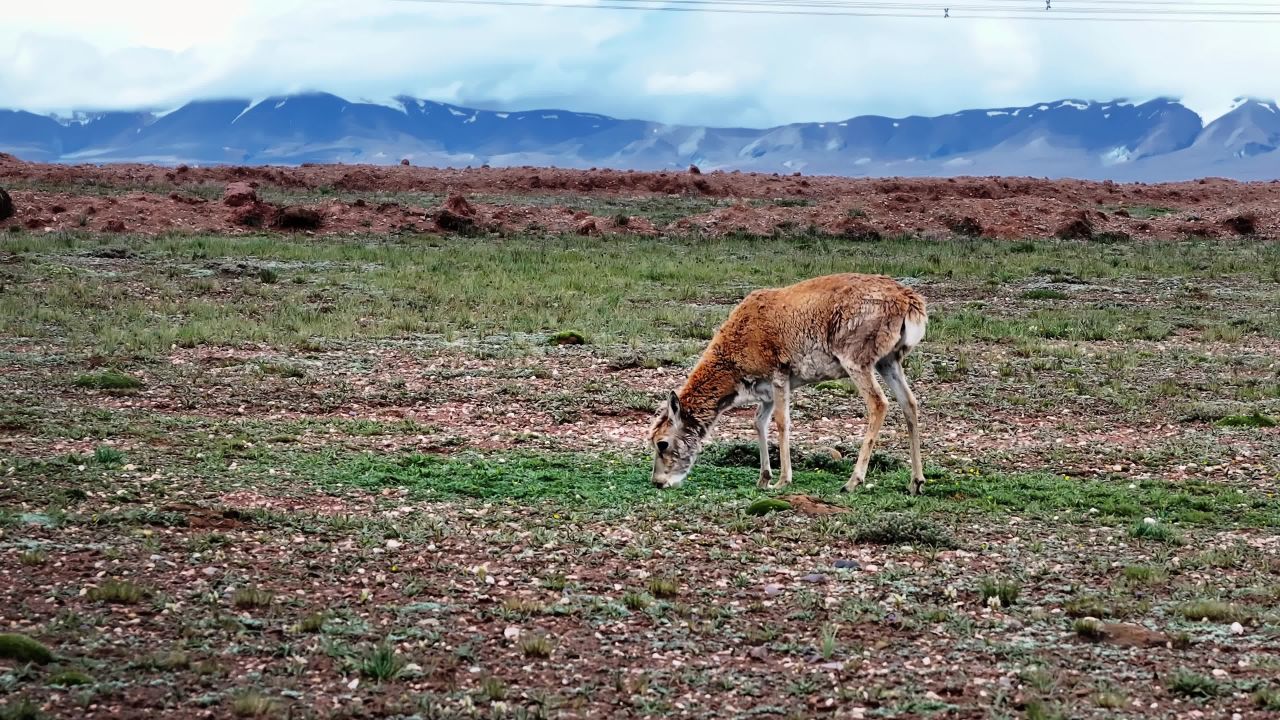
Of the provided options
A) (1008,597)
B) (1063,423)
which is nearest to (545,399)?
(1063,423)

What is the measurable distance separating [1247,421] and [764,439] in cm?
800

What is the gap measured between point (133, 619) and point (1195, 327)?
24.0m

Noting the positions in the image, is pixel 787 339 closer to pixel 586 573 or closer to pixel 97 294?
pixel 586 573

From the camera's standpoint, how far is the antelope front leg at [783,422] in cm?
1358

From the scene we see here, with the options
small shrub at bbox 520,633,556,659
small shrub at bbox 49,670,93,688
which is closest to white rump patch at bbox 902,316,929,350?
small shrub at bbox 520,633,556,659

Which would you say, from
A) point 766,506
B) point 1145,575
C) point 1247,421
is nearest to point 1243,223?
point 1247,421

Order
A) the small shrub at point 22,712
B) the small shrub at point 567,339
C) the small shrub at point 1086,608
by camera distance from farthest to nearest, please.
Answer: the small shrub at point 567,339, the small shrub at point 1086,608, the small shrub at point 22,712

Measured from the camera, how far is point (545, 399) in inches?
720

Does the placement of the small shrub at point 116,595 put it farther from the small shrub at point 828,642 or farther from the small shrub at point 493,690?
the small shrub at point 828,642

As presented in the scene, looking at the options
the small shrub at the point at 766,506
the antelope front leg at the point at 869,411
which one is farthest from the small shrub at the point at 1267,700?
the antelope front leg at the point at 869,411

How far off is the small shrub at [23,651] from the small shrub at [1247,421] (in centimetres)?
1525

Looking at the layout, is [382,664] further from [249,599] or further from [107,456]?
[107,456]

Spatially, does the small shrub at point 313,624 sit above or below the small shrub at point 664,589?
above

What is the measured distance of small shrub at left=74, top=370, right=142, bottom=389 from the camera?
18.0m
